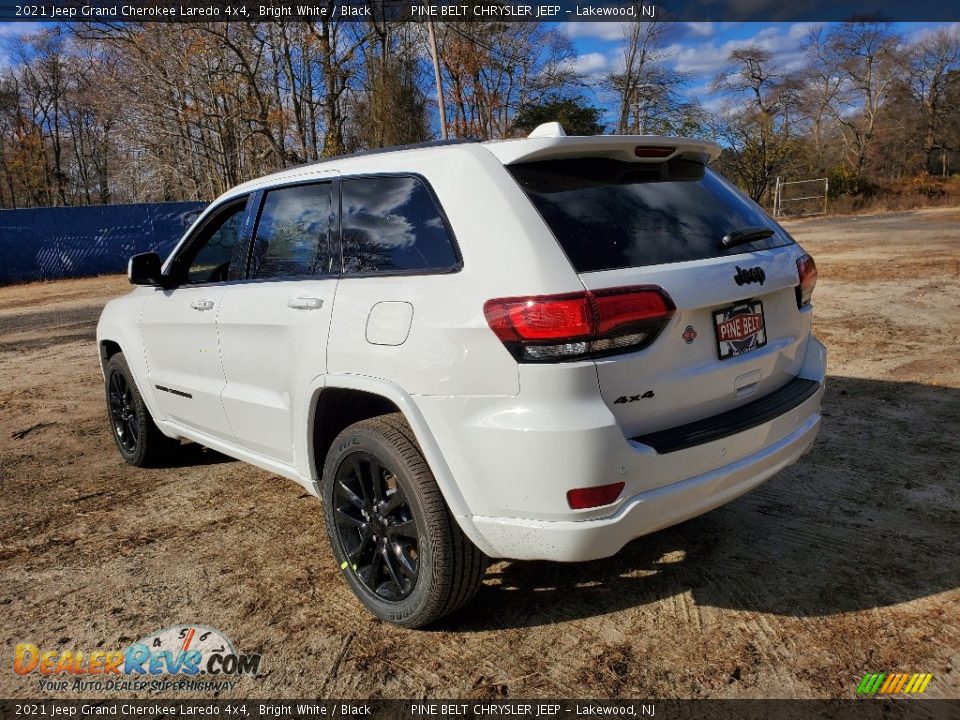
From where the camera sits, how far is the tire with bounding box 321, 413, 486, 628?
251cm

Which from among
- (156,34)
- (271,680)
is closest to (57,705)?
(271,680)

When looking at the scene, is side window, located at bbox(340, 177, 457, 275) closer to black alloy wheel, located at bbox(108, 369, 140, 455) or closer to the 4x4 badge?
the 4x4 badge

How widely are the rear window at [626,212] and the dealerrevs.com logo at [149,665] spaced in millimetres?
1912

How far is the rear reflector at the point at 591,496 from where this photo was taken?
223cm

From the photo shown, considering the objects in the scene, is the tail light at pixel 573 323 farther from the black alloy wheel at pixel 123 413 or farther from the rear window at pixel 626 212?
the black alloy wheel at pixel 123 413

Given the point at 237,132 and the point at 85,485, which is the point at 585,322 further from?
the point at 237,132

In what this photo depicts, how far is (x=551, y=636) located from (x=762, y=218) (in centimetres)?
197

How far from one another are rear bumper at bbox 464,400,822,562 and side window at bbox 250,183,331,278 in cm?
138

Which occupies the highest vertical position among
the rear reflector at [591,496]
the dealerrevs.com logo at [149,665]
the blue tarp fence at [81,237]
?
the blue tarp fence at [81,237]

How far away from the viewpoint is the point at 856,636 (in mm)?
2557

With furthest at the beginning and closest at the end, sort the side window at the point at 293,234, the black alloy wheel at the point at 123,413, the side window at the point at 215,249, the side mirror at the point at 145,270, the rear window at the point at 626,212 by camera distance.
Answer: the black alloy wheel at the point at 123,413, the side mirror at the point at 145,270, the side window at the point at 215,249, the side window at the point at 293,234, the rear window at the point at 626,212

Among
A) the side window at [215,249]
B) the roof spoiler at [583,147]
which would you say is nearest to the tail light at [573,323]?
the roof spoiler at [583,147]

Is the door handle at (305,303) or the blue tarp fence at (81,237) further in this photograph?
the blue tarp fence at (81,237)

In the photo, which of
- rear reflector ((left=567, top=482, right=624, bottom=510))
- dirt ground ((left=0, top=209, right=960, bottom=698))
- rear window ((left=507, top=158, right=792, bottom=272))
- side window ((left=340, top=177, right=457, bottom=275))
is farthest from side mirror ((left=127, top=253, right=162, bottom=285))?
rear reflector ((left=567, top=482, right=624, bottom=510))
